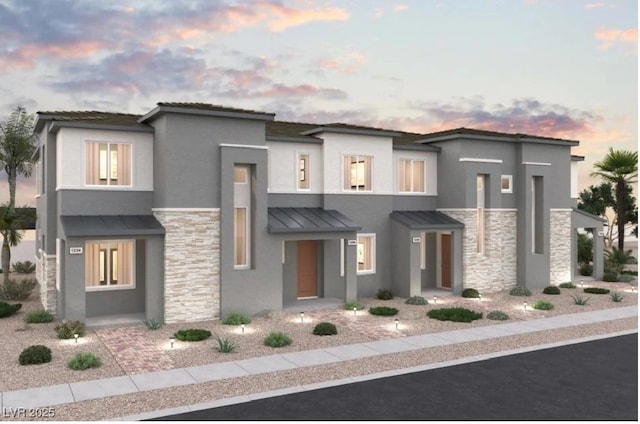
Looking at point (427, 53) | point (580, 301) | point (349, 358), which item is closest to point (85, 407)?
point (349, 358)

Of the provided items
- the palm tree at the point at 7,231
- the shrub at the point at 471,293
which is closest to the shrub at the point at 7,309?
the palm tree at the point at 7,231

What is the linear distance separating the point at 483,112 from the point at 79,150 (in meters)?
28.9

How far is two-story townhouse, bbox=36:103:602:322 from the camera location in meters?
19.1

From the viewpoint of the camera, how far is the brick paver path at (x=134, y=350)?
13.5 m

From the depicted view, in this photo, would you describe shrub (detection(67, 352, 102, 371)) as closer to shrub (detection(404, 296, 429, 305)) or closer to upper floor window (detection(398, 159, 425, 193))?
shrub (detection(404, 296, 429, 305))

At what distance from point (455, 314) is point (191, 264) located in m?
10.2

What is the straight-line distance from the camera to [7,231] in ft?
81.5

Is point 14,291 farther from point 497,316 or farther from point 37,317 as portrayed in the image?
point 497,316

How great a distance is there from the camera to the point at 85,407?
1057cm

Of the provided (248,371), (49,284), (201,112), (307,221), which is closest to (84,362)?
(248,371)

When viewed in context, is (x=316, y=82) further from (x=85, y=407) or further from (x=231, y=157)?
(x=85, y=407)

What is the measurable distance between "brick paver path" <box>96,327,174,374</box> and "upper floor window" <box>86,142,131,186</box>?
5656mm

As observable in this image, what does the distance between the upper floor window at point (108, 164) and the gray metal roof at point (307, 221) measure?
6.00 metres

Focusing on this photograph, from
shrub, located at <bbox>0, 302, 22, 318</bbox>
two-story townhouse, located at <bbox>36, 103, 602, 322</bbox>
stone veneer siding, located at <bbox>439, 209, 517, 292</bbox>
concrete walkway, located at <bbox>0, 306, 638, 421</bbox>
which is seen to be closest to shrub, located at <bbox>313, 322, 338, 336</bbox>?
concrete walkway, located at <bbox>0, 306, 638, 421</bbox>
